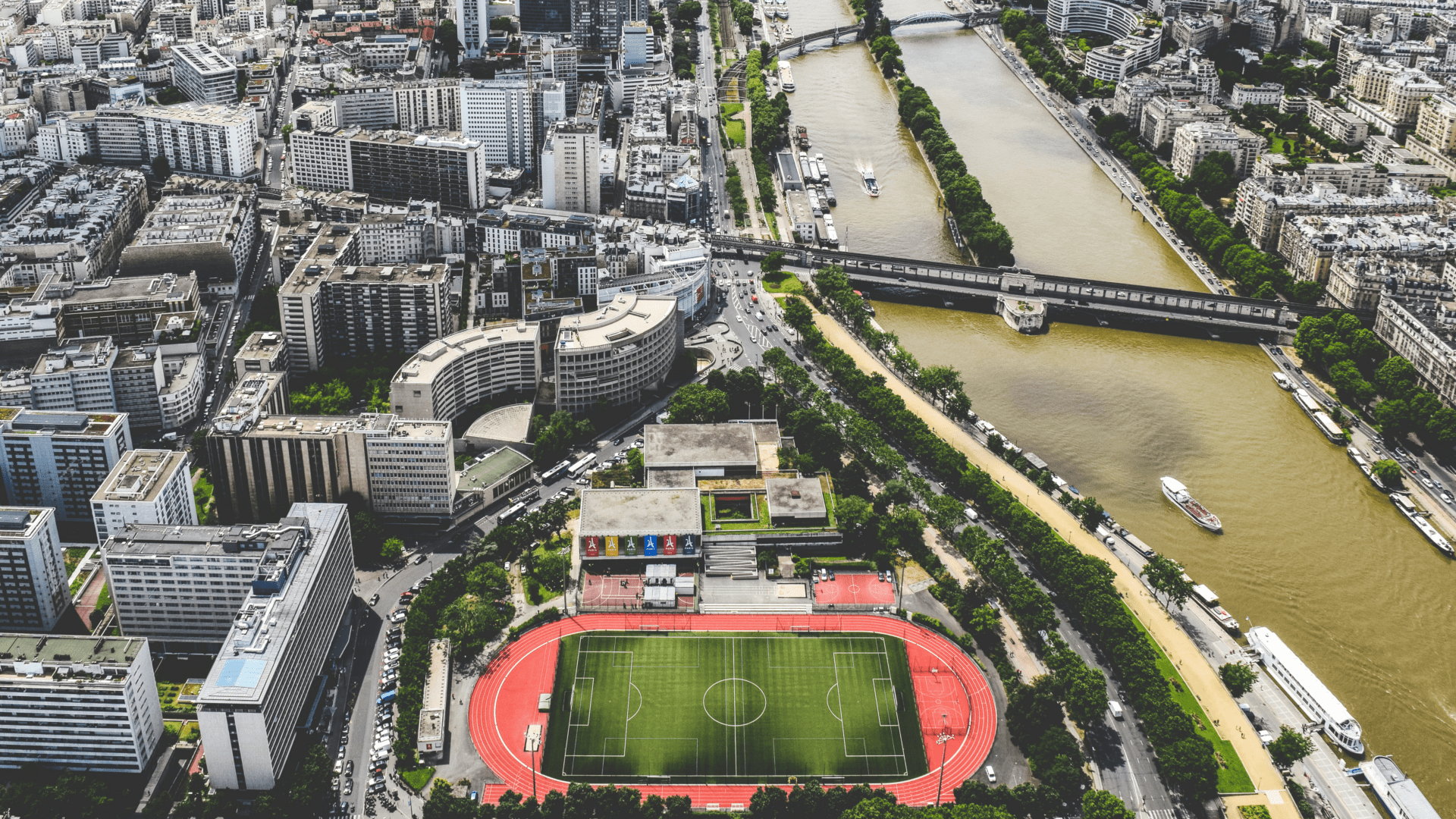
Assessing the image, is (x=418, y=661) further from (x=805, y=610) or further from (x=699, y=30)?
(x=699, y=30)

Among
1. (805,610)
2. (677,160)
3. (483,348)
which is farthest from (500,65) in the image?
(805,610)

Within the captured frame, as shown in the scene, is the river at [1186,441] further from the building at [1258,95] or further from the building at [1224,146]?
the building at [1258,95]

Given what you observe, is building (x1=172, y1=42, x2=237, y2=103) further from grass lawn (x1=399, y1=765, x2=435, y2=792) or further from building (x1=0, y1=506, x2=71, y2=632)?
grass lawn (x1=399, y1=765, x2=435, y2=792)

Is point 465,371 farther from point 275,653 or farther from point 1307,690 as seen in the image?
point 1307,690

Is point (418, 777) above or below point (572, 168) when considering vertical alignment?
below

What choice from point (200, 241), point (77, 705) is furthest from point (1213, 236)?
point (77, 705)

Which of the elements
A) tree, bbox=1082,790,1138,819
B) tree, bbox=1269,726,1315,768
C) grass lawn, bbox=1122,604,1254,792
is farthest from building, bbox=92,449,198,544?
tree, bbox=1269,726,1315,768

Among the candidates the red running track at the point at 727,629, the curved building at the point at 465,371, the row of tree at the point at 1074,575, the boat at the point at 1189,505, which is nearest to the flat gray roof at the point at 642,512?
the red running track at the point at 727,629
